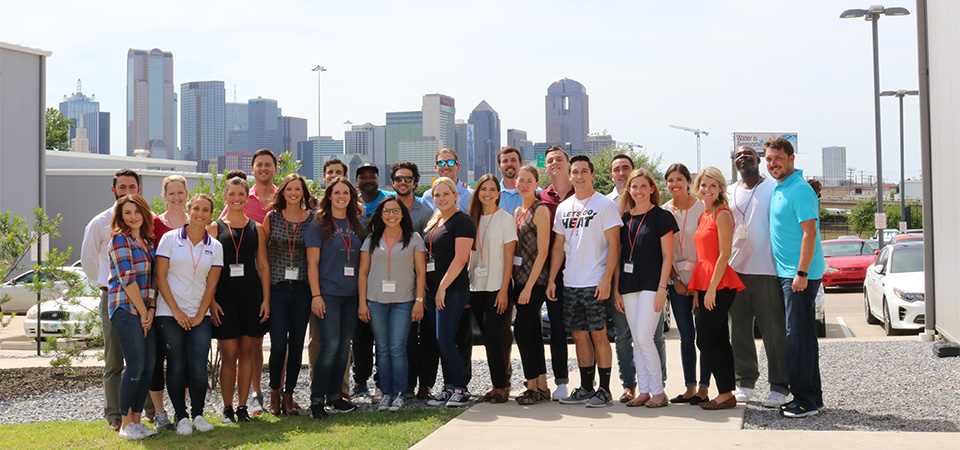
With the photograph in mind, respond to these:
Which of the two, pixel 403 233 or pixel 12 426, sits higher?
pixel 403 233

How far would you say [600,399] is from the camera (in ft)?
21.2

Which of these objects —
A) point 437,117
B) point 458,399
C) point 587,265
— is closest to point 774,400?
point 587,265

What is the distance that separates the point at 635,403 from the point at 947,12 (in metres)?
6.05

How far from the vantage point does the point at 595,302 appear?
637 cm

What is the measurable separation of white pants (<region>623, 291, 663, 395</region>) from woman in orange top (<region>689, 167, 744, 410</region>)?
1.16 ft

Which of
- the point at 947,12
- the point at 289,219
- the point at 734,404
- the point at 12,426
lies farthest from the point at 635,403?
the point at 947,12

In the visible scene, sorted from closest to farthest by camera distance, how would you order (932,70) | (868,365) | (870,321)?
1. (868,365)
2. (932,70)
3. (870,321)

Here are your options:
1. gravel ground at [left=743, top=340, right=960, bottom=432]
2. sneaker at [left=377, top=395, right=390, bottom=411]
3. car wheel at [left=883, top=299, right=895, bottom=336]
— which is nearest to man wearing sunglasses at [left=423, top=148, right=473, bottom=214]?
sneaker at [left=377, top=395, right=390, bottom=411]

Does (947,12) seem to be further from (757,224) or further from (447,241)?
(447,241)

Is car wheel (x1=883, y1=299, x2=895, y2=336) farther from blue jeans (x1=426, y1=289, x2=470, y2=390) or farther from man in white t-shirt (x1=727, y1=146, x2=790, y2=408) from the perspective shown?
blue jeans (x1=426, y1=289, x2=470, y2=390)

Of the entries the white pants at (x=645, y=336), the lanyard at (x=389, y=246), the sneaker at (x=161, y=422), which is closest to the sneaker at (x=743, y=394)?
the white pants at (x=645, y=336)

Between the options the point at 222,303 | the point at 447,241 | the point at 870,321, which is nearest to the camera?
the point at 222,303

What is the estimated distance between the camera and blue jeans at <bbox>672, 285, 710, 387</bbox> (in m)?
6.38

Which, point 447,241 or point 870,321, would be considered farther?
point 870,321
